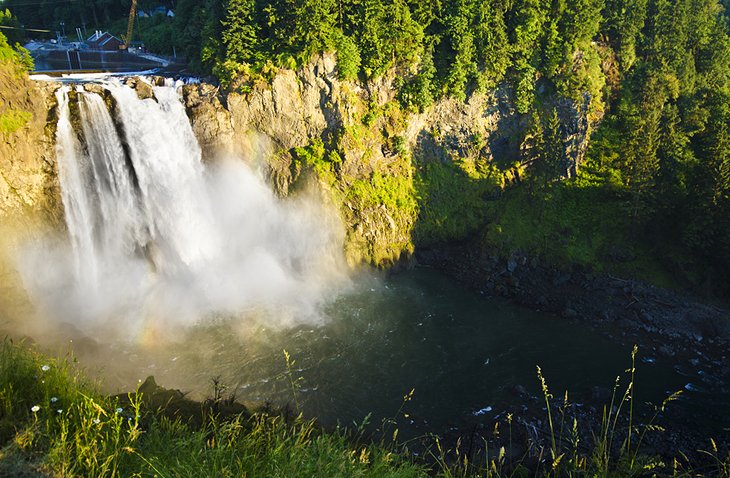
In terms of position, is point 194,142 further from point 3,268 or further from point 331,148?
point 3,268

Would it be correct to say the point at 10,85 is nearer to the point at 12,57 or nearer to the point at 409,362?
the point at 12,57

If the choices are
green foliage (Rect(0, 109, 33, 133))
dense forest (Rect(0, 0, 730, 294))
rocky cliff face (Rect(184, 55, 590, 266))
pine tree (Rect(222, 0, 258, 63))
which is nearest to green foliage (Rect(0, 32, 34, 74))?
green foliage (Rect(0, 109, 33, 133))

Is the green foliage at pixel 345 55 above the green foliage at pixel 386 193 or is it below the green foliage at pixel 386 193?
above

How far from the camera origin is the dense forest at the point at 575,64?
28.7 meters

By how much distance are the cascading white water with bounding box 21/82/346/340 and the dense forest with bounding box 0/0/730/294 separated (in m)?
6.47

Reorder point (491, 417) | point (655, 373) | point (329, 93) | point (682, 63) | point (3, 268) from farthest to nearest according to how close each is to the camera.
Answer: point (682, 63)
point (329, 93)
point (655, 373)
point (3, 268)
point (491, 417)

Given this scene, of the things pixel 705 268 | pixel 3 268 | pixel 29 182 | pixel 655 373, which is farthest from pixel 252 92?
pixel 705 268

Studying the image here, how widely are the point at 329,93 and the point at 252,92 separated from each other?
16.6ft

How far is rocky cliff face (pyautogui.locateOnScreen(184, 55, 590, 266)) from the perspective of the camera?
2920cm

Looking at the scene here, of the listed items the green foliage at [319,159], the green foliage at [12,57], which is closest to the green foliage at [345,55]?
the green foliage at [319,159]

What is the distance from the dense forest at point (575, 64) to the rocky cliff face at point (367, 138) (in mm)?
1121

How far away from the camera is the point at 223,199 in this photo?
29.9 m

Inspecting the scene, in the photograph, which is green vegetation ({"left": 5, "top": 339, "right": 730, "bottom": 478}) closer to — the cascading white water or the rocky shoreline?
the rocky shoreline

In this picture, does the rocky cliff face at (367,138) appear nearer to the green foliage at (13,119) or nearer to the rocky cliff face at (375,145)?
the rocky cliff face at (375,145)
